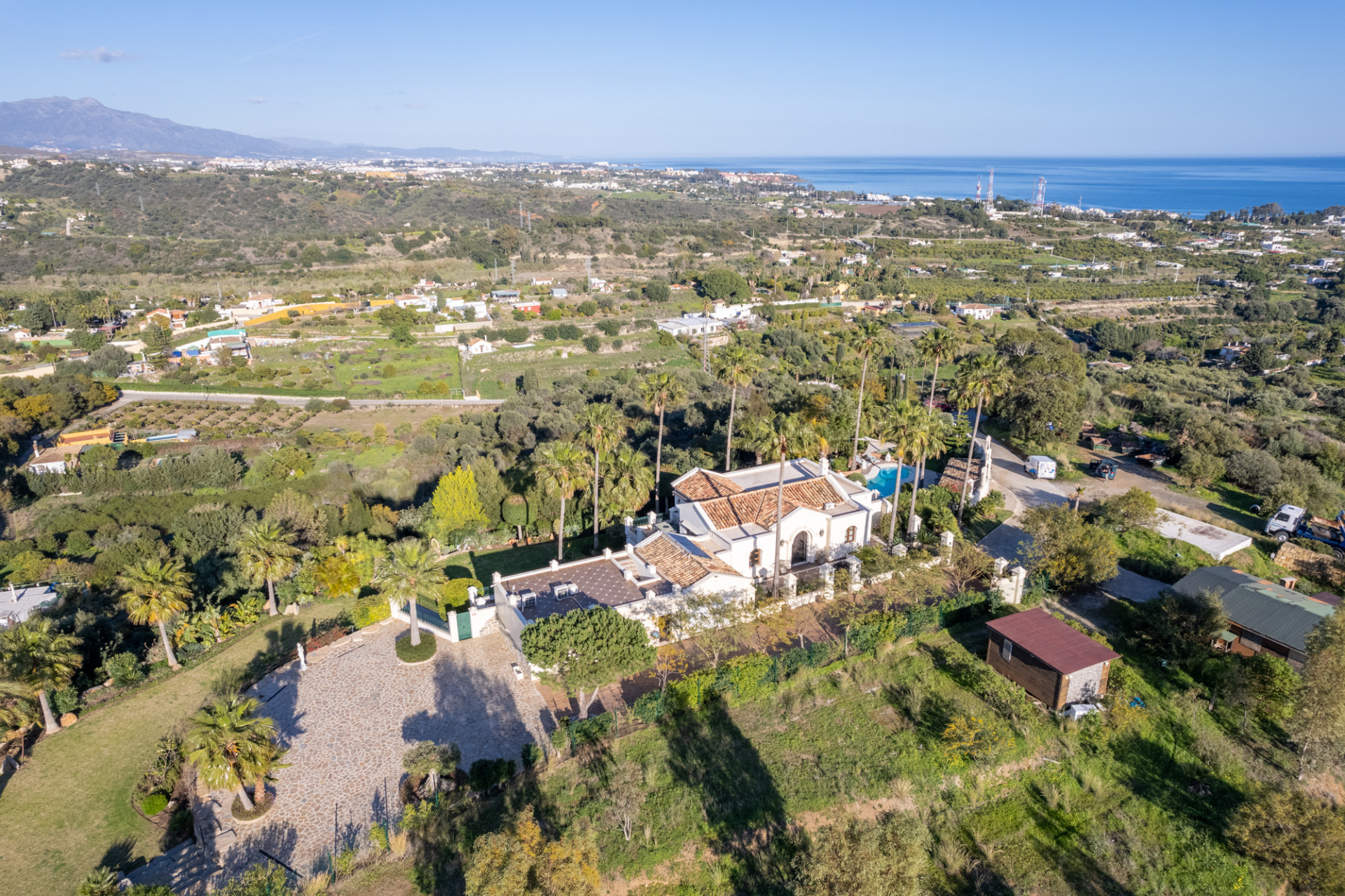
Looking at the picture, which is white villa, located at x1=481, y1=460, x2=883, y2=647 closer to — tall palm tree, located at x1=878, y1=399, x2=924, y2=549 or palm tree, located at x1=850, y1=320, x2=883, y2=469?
tall palm tree, located at x1=878, y1=399, x2=924, y2=549

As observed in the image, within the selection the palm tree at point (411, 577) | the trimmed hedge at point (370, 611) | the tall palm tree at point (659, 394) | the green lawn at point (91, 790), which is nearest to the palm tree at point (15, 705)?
the green lawn at point (91, 790)

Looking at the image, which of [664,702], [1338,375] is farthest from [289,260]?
[1338,375]

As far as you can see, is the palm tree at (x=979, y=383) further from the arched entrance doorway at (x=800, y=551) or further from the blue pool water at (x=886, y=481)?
the arched entrance doorway at (x=800, y=551)

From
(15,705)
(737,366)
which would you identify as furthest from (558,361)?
(15,705)

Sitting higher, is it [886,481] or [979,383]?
[979,383]

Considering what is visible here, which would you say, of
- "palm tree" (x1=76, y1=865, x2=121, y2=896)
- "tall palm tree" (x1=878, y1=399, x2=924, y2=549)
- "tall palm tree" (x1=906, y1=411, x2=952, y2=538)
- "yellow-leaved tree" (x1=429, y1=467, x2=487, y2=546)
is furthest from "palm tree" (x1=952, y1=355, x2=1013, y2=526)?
"palm tree" (x1=76, y1=865, x2=121, y2=896)

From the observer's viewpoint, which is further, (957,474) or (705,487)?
(957,474)

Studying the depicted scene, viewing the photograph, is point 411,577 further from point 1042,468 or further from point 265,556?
point 1042,468
